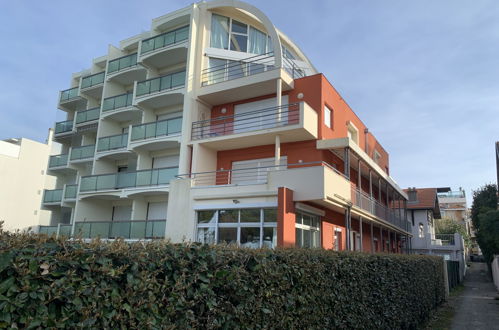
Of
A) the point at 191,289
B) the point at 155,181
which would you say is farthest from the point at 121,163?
the point at 191,289

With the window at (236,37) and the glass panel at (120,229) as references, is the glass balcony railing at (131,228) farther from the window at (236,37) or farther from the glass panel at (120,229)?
the window at (236,37)

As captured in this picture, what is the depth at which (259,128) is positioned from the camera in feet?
64.3

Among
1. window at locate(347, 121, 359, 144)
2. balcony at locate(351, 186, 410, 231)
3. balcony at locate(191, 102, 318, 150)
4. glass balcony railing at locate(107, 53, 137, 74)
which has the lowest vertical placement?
balcony at locate(351, 186, 410, 231)

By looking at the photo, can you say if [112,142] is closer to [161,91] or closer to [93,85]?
[161,91]

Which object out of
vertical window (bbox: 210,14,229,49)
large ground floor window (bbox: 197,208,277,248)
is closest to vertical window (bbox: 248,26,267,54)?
vertical window (bbox: 210,14,229,49)

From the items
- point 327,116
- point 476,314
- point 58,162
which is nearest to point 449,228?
point 327,116

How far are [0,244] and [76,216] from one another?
24.8m

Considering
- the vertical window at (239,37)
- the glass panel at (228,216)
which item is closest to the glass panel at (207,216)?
the glass panel at (228,216)

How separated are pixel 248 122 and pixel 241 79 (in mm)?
2327

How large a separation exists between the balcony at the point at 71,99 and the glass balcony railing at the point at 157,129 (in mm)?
10916

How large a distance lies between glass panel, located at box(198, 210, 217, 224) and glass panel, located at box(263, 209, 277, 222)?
101 inches

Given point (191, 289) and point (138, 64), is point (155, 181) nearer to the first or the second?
point (138, 64)

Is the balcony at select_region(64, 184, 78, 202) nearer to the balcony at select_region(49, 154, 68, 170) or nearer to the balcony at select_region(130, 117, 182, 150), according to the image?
the balcony at select_region(49, 154, 68, 170)

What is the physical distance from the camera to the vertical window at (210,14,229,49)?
77.0 ft
